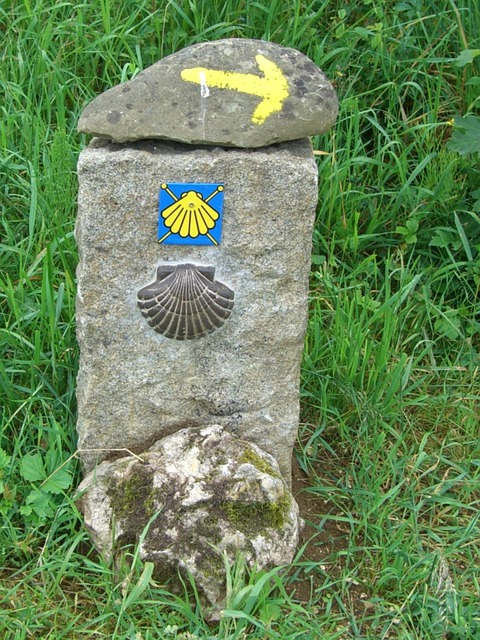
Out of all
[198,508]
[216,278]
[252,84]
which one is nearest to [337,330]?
[216,278]

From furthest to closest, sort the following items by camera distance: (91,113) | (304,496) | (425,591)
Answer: (304,496) → (425,591) → (91,113)

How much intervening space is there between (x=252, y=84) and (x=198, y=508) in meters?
1.06

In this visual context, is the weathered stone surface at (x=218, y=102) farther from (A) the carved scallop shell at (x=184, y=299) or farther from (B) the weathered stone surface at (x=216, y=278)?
(A) the carved scallop shell at (x=184, y=299)

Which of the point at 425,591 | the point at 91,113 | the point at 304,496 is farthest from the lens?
the point at 304,496

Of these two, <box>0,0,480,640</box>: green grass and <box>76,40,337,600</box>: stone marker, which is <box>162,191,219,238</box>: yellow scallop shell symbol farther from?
<box>0,0,480,640</box>: green grass

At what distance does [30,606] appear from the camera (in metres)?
2.20

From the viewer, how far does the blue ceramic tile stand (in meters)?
2.17

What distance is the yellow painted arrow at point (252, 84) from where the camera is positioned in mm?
2154

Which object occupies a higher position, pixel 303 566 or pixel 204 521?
pixel 204 521

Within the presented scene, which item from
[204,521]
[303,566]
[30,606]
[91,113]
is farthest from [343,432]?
[91,113]

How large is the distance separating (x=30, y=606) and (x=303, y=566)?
2.41 feet

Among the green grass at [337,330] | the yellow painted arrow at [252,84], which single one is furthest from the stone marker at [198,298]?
the green grass at [337,330]

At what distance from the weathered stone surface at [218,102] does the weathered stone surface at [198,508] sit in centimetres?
80

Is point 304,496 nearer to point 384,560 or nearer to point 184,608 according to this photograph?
point 384,560
